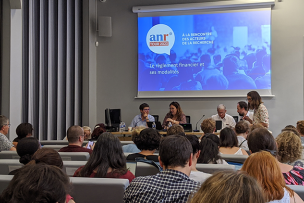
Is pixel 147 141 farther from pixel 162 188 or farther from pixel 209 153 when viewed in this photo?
pixel 162 188

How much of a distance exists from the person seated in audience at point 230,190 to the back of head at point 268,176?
0.68 meters

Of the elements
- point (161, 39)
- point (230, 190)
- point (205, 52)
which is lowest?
point (230, 190)

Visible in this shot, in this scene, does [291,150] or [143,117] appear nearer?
[291,150]

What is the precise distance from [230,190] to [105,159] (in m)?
1.62

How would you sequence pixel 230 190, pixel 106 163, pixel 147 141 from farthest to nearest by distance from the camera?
pixel 147 141
pixel 106 163
pixel 230 190

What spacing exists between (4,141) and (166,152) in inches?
112

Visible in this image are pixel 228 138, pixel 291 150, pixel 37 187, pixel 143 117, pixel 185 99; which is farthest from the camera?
pixel 185 99

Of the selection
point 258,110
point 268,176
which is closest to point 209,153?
point 268,176


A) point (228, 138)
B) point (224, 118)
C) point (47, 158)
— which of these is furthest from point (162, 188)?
→ point (224, 118)

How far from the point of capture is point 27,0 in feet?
19.8

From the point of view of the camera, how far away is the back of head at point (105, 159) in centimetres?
222

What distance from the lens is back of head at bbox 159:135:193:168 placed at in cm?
168

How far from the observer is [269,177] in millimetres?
1421

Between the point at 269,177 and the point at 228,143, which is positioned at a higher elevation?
the point at 269,177
